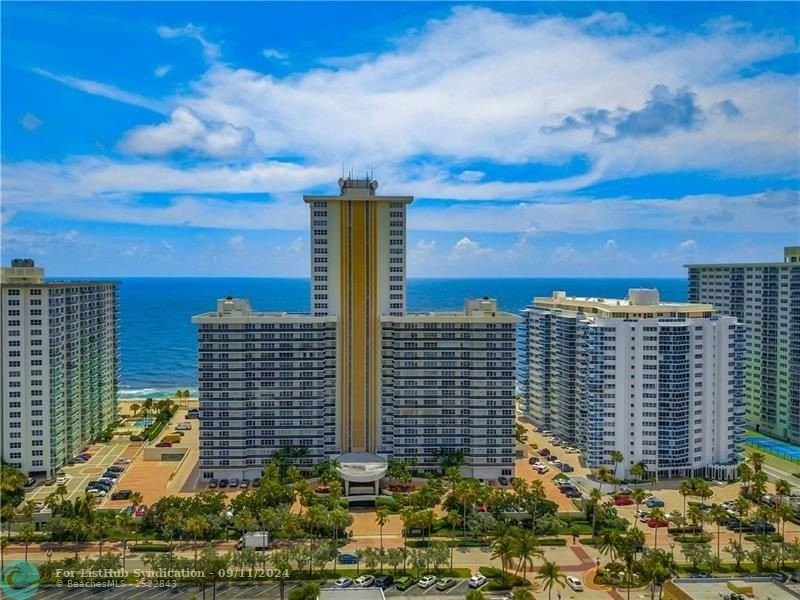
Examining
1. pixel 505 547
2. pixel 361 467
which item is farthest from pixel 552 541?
pixel 361 467

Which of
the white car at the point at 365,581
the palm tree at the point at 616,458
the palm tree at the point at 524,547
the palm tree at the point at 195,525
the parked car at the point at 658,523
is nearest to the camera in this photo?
the palm tree at the point at 524,547

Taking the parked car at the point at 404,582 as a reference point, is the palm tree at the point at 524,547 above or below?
above

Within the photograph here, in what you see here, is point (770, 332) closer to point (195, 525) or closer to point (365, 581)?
point (365, 581)

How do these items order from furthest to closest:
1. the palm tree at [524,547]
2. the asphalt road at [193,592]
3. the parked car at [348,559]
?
1. the parked car at [348,559]
2. the palm tree at [524,547]
3. the asphalt road at [193,592]

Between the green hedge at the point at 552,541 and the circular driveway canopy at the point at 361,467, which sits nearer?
A: the green hedge at the point at 552,541

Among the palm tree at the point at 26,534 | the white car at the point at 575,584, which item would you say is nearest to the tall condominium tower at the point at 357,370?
the palm tree at the point at 26,534

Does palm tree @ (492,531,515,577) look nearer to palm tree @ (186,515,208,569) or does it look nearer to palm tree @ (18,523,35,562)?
palm tree @ (186,515,208,569)

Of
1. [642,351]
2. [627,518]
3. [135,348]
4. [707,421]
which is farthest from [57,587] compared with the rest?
[135,348]

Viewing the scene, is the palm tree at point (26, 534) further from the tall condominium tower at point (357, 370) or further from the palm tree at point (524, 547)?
the palm tree at point (524, 547)
